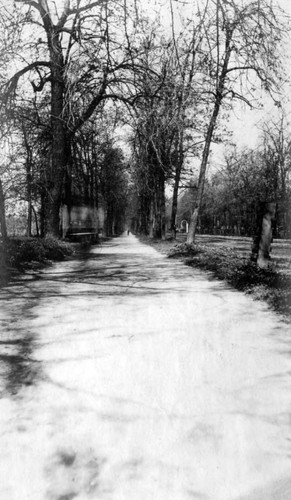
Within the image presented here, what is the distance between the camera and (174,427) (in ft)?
8.20

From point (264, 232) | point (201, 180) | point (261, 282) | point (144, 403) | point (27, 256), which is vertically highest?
point (201, 180)

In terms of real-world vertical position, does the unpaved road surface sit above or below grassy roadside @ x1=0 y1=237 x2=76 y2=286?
below

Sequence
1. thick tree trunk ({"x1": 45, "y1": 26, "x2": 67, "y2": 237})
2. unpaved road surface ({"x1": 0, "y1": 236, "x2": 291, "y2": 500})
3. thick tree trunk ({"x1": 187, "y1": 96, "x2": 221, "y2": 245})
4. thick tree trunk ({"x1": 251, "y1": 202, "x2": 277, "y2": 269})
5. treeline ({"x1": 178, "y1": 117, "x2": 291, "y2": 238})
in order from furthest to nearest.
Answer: treeline ({"x1": 178, "y1": 117, "x2": 291, "y2": 238}) < thick tree trunk ({"x1": 187, "y1": 96, "x2": 221, "y2": 245}) < thick tree trunk ({"x1": 45, "y1": 26, "x2": 67, "y2": 237}) < thick tree trunk ({"x1": 251, "y1": 202, "x2": 277, "y2": 269}) < unpaved road surface ({"x1": 0, "y1": 236, "x2": 291, "y2": 500})

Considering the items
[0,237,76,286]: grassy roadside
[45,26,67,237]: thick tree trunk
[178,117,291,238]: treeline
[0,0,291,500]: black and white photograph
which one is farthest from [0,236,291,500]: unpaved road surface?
[178,117,291,238]: treeline

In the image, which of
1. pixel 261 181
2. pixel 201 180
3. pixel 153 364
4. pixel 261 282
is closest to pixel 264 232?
pixel 261 282

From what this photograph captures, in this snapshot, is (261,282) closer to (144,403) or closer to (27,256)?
(144,403)

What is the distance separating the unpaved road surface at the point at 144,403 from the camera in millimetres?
2021

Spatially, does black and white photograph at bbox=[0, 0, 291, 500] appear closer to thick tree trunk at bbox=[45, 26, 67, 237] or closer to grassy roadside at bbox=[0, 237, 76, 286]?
grassy roadside at bbox=[0, 237, 76, 286]

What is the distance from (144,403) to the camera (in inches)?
111

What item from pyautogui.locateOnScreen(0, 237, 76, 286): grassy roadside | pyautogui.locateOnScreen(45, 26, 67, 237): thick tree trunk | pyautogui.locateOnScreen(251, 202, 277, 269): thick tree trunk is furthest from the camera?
pyautogui.locateOnScreen(45, 26, 67, 237): thick tree trunk

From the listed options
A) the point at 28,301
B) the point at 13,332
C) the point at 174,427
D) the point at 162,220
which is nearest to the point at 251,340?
the point at 174,427

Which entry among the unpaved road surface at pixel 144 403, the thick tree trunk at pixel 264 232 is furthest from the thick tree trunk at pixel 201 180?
the unpaved road surface at pixel 144 403

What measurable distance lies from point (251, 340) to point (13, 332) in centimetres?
264

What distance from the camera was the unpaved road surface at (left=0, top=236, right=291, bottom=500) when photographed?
2.02 meters
